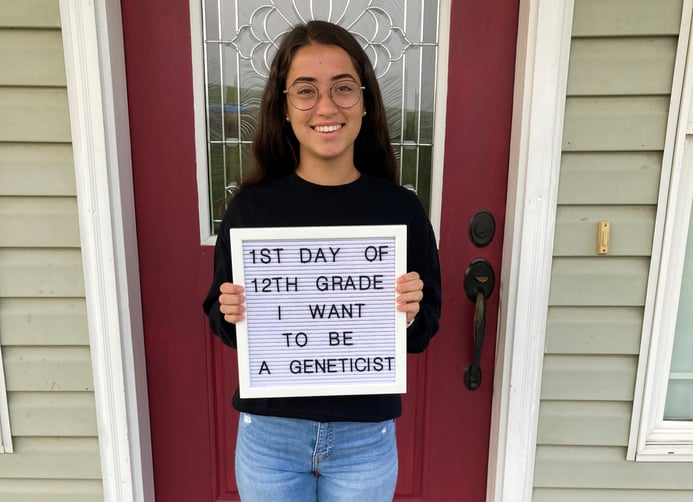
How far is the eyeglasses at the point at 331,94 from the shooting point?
112 cm

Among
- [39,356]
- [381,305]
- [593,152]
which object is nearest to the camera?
[381,305]

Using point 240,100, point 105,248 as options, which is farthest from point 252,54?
point 105,248

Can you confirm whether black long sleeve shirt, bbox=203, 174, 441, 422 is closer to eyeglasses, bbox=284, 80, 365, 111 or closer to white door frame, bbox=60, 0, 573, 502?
eyeglasses, bbox=284, 80, 365, 111

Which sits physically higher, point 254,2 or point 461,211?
point 254,2

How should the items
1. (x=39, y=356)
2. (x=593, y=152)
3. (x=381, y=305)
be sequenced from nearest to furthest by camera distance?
(x=381, y=305), (x=593, y=152), (x=39, y=356)

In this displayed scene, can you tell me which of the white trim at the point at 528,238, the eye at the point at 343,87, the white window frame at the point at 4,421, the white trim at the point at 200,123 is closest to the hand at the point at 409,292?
the eye at the point at 343,87

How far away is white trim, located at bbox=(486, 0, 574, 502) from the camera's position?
1409 mm

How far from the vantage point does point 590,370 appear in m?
1.61

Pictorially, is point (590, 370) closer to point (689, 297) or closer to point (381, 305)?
point (689, 297)

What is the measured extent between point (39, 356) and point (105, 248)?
430 millimetres

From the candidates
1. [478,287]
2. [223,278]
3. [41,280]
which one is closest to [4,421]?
[41,280]

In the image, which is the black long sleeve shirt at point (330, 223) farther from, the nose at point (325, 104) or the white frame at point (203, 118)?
the white frame at point (203, 118)

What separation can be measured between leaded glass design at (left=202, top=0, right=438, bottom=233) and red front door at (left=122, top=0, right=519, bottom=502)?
0.07m

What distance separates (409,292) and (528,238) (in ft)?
1.82
